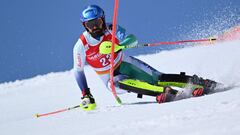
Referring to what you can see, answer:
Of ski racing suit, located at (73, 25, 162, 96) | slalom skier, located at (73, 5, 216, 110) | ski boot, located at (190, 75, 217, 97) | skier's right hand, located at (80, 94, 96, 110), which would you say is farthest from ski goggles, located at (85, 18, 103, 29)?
ski boot, located at (190, 75, 217, 97)

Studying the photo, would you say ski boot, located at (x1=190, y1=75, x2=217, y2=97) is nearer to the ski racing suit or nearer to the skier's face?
the ski racing suit

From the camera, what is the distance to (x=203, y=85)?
6.81 meters

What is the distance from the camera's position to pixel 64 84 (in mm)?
13727

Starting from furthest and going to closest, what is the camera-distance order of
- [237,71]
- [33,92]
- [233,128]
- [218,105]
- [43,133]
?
[33,92] < [237,71] < [43,133] < [218,105] < [233,128]

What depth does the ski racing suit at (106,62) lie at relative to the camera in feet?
23.8

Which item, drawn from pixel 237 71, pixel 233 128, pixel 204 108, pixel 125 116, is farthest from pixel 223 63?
pixel 233 128

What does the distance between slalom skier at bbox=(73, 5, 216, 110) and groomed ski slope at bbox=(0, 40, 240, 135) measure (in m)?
0.26

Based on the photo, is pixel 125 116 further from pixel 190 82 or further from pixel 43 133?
pixel 190 82

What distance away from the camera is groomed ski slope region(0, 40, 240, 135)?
4234mm

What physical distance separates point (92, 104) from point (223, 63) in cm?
342

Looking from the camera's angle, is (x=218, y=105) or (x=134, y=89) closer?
(x=218, y=105)

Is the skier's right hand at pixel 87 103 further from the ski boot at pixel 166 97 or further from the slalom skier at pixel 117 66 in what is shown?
the ski boot at pixel 166 97

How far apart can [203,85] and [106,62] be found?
137cm

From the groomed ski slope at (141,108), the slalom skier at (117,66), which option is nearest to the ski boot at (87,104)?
the slalom skier at (117,66)
